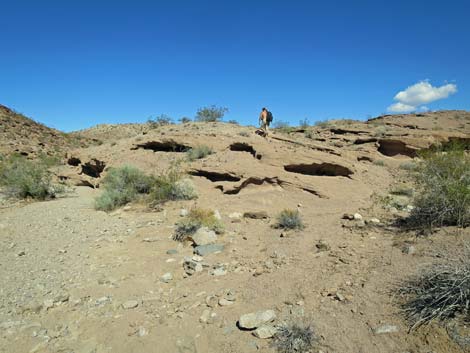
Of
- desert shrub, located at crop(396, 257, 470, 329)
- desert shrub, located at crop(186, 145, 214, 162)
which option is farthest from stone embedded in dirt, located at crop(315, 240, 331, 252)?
desert shrub, located at crop(186, 145, 214, 162)

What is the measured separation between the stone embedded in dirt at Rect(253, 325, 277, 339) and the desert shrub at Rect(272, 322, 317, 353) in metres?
0.06

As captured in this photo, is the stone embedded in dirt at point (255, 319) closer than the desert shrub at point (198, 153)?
Yes

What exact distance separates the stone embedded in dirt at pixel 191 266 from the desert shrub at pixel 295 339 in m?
2.01

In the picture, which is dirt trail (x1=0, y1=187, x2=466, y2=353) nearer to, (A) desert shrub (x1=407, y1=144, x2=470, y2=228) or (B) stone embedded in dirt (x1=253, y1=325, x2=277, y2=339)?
(B) stone embedded in dirt (x1=253, y1=325, x2=277, y2=339)

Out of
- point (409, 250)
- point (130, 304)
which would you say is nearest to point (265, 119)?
point (409, 250)

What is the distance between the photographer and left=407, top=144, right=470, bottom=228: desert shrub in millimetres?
4934

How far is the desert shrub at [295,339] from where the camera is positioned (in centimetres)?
285

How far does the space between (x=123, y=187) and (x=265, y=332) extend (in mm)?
7146

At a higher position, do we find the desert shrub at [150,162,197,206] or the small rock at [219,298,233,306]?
the desert shrub at [150,162,197,206]

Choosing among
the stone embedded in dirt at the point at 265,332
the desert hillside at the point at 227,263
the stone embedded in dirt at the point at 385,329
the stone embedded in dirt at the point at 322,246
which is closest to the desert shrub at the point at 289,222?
the desert hillside at the point at 227,263

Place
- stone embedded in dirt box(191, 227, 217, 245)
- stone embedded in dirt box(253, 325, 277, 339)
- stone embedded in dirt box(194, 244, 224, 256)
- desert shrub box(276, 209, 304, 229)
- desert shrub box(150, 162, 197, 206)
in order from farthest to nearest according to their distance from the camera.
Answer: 1. desert shrub box(150, 162, 197, 206)
2. desert shrub box(276, 209, 304, 229)
3. stone embedded in dirt box(191, 227, 217, 245)
4. stone embedded in dirt box(194, 244, 224, 256)
5. stone embedded in dirt box(253, 325, 277, 339)

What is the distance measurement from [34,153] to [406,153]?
74.5 feet

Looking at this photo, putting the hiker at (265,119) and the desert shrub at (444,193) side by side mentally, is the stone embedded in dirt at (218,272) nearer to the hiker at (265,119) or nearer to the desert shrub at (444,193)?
the desert shrub at (444,193)

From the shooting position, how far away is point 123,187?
9.23m
